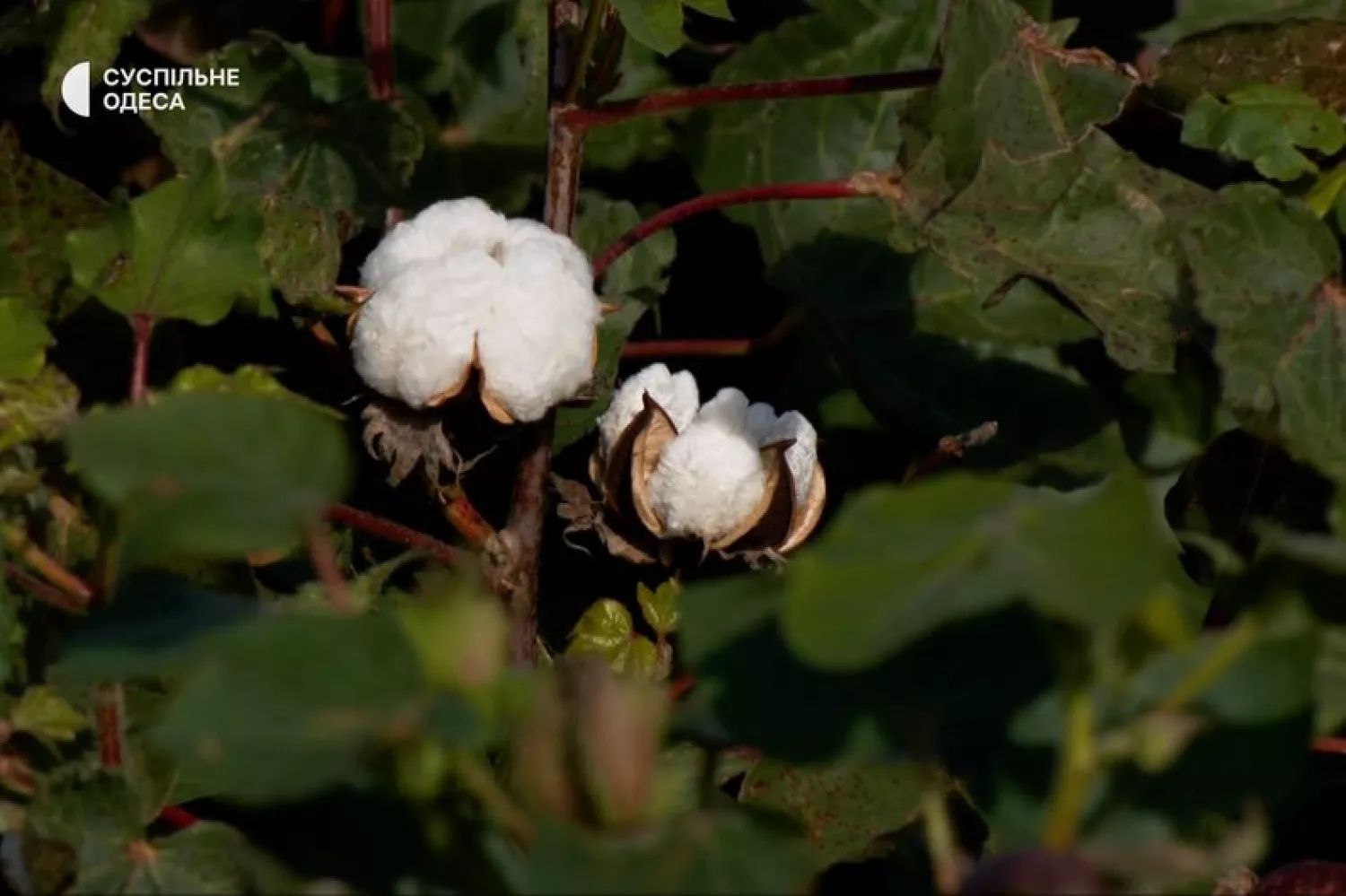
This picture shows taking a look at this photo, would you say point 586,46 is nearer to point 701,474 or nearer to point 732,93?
point 732,93

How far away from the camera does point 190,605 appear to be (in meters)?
0.53

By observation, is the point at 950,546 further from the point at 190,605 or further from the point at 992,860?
the point at 190,605

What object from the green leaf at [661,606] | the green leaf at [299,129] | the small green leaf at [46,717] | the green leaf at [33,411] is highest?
the green leaf at [299,129]

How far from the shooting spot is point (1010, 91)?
3.28 feet

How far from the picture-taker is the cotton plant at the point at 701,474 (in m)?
0.89

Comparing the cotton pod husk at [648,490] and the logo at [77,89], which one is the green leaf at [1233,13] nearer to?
the cotton pod husk at [648,490]

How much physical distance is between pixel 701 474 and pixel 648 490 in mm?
32

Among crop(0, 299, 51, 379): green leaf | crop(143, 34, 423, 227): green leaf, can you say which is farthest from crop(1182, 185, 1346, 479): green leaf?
crop(0, 299, 51, 379): green leaf

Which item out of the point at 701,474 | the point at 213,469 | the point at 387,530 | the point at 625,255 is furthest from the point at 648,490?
the point at 213,469

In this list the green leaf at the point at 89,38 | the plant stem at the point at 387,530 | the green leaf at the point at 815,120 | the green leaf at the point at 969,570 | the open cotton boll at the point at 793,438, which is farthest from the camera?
the green leaf at the point at 815,120

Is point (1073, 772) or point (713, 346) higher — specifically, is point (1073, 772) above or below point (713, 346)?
above

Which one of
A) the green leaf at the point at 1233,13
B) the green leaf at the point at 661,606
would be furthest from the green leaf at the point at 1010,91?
the green leaf at the point at 661,606

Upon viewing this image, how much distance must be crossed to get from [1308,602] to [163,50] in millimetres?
827

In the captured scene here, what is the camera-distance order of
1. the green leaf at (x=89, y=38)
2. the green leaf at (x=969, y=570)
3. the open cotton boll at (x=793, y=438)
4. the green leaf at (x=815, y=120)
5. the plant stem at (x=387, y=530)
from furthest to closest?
Answer: the green leaf at (x=815, y=120)
the green leaf at (x=89, y=38)
the open cotton boll at (x=793, y=438)
the plant stem at (x=387, y=530)
the green leaf at (x=969, y=570)
